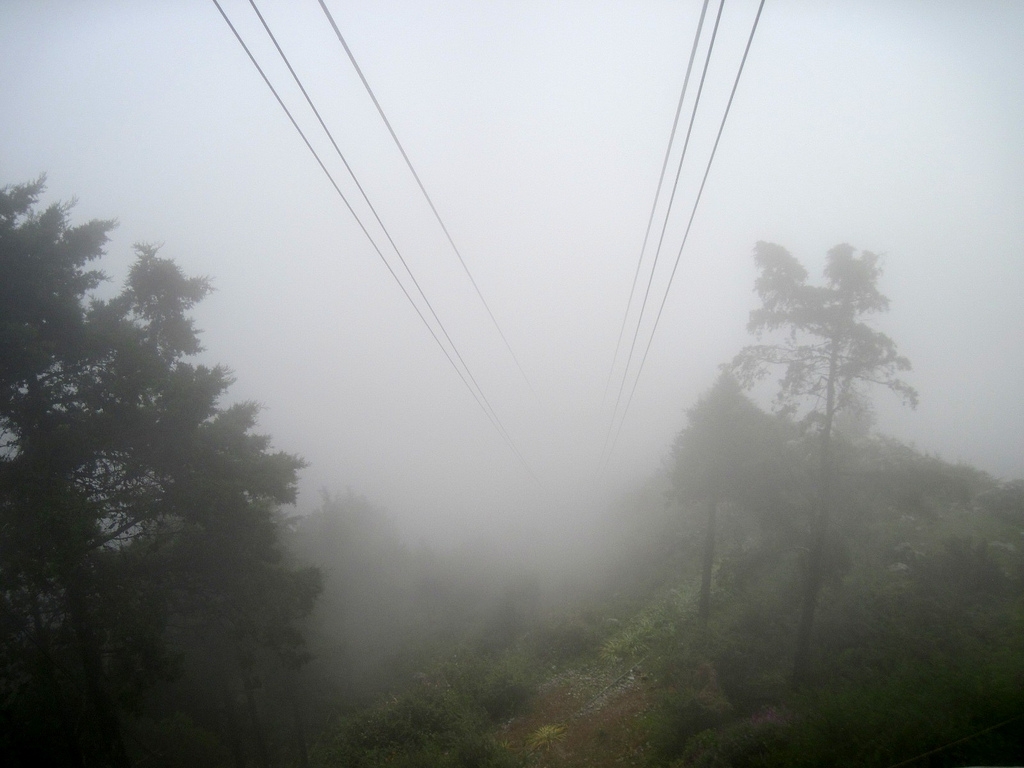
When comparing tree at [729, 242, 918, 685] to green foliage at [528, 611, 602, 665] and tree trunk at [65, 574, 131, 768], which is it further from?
tree trunk at [65, 574, 131, 768]

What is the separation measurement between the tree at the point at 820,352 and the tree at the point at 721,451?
6.11 ft

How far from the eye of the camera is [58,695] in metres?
11.7

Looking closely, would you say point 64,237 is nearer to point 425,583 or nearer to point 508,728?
point 508,728

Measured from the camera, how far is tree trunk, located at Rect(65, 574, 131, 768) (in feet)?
31.2

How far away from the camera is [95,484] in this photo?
10.5 m

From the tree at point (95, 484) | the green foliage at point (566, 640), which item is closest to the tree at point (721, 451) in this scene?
the green foliage at point (566, 640)

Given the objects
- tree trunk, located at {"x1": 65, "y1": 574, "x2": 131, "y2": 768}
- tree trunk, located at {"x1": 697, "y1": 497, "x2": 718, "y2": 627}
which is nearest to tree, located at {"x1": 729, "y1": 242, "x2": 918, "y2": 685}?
tree trunk, located at {"x1": 697, "y1": 497, "x2": 718, "y2": 627}

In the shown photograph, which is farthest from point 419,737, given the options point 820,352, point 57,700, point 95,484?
point 820,352

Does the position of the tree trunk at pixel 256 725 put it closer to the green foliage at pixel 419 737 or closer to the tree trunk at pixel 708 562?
the green foliage at pixel 419 737

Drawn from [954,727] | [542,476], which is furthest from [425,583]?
[542,476]

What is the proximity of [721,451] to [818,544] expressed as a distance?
4.35 metres

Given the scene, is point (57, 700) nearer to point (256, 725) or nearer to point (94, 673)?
point (94, 673)

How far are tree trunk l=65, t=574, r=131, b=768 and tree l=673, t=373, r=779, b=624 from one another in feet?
56.5

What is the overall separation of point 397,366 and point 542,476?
5110 inches
